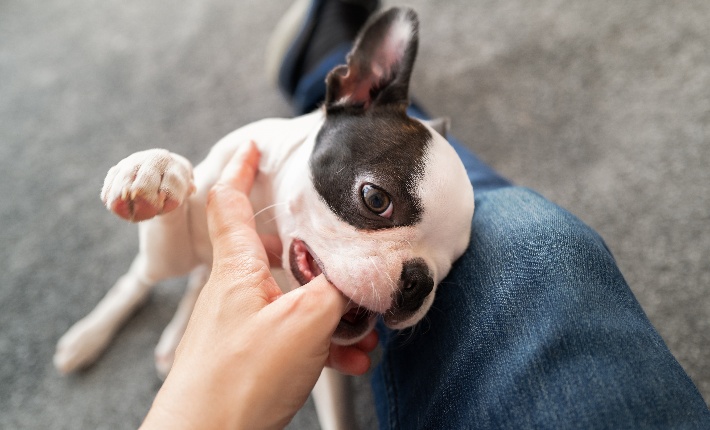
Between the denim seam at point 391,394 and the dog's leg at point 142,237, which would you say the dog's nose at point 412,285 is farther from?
the dog's leg at point 142,237

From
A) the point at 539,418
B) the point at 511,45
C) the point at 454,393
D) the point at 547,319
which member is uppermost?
the point at 511,45

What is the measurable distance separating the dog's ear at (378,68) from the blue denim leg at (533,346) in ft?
1.35

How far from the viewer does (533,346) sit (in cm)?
97

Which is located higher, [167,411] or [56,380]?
[167,411]

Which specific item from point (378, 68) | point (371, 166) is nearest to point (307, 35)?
point (378, 68)

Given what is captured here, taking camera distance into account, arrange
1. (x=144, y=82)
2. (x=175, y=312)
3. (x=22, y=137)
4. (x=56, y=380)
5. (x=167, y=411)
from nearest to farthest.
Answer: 1. (x=167, y=411)
2. (x=56, y=380)
3. (x=175, y=312)
4. (x=22, y=137)
5. (x=144, y=82)

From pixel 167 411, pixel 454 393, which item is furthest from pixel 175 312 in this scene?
pixel 454 393

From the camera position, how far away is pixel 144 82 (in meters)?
2.29

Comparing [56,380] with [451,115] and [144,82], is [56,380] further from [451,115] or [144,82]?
[451,115]

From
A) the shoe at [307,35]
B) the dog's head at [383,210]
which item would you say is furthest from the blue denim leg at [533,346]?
the shoe at [307,35]

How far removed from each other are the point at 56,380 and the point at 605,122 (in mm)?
2500

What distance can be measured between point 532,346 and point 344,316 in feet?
1.38

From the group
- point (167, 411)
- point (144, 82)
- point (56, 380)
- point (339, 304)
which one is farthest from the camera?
point (144, 82)

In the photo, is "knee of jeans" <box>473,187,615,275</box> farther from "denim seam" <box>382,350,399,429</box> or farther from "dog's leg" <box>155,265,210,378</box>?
"dog's leg" <box>155,265,210,378</box>
